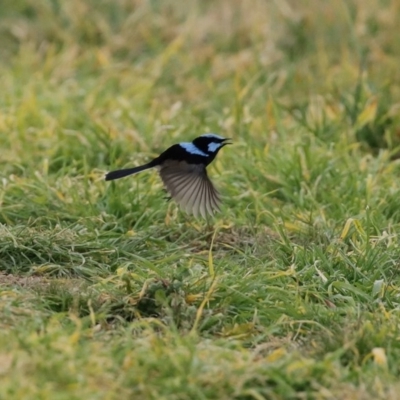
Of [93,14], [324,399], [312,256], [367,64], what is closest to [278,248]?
[312,256]

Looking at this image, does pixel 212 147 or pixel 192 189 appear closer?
pixel 192 189

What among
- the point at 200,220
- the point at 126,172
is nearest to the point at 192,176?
the point at 126,172

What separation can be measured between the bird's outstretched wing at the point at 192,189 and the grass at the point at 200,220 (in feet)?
0.67

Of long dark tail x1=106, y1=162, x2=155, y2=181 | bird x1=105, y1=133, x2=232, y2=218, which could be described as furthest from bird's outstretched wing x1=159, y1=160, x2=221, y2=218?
long dark tail x1=106, y1=162, x2=155, y2=181

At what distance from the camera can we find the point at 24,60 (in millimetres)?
7746

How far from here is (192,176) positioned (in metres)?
4.82

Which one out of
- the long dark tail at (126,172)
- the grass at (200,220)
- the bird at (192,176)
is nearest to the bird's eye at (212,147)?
the bird at (192,176)

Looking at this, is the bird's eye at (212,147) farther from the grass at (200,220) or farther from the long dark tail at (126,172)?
the grass at (200,220)

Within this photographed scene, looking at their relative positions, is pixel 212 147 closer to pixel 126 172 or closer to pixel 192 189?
pixel 192 189

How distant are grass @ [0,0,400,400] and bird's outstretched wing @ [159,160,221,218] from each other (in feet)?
0.67

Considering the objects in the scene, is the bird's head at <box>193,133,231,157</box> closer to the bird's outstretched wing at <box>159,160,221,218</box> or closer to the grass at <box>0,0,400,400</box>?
the bird's outstretched wing at <box>159,160,221,218</box>

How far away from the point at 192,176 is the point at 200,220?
1.62 ft

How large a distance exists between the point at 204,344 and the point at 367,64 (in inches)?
164

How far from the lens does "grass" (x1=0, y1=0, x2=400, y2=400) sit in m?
3.54
